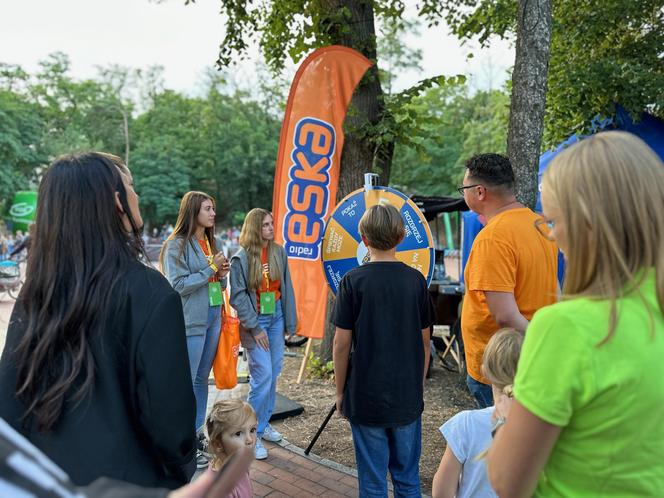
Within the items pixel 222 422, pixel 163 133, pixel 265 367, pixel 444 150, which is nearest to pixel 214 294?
pixel 265 367

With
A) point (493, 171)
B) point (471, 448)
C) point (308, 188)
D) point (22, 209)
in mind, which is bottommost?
point (471, 448)

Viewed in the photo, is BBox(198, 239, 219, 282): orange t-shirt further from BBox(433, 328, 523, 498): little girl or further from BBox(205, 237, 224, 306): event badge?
BBox(433, 328, 523, 498): little girl

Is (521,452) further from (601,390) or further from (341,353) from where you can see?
(341,353)

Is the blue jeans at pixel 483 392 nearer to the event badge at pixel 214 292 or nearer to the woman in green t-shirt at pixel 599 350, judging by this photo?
the event badge at pixel 214 292

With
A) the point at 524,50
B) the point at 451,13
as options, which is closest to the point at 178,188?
the point at 451,13

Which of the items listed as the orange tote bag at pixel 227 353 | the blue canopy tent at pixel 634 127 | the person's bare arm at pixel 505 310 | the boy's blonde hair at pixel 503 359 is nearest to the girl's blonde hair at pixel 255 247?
the orange tote bag at pixel 227 353

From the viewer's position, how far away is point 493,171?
321cm

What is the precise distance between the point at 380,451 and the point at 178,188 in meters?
45.4

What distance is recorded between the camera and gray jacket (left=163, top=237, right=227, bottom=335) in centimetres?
421

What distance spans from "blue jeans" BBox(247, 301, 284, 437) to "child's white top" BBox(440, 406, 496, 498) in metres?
2.55

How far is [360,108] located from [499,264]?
3951mm

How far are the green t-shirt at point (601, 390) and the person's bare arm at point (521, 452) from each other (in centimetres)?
3

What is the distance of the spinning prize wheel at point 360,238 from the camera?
168 inches

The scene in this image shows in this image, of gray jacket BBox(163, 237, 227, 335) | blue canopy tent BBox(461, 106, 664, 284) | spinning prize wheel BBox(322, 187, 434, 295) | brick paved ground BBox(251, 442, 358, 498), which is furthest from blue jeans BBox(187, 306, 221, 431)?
blue canopy tent BBox(461, 106, 664, 284)
